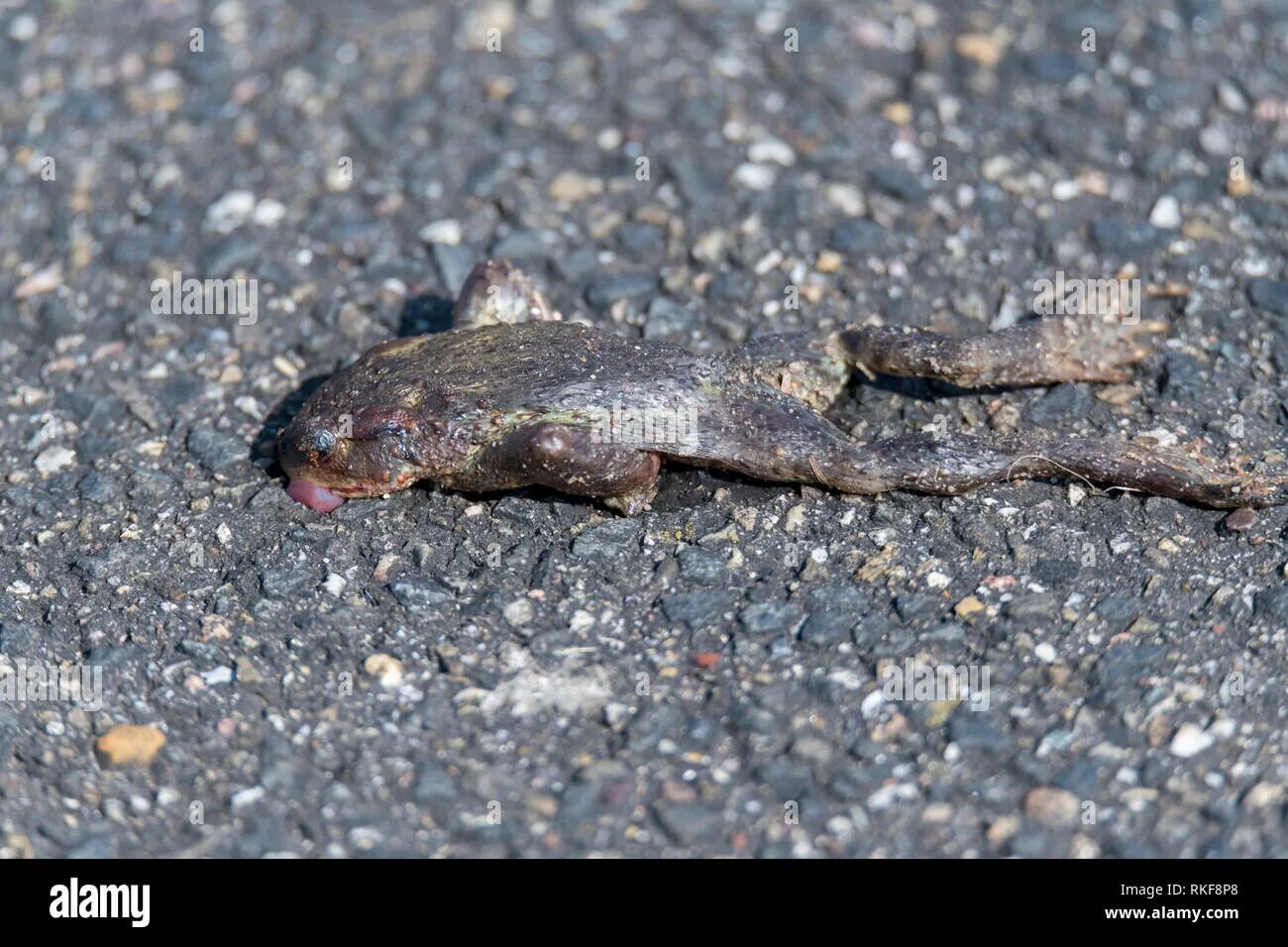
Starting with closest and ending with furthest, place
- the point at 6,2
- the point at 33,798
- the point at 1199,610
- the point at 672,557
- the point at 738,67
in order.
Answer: the point at 33,798 → the point at 1199,610 → the point at 672,557 → the point at 738,67 → the point at 6,2

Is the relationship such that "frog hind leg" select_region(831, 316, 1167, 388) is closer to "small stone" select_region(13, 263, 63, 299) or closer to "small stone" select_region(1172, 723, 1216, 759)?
"small stone" select_region(1172, 723, 1216, 759)

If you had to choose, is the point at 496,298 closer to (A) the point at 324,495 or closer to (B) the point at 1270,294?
(A) the point at 324,495

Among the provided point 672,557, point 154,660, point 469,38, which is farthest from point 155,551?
point 469,38

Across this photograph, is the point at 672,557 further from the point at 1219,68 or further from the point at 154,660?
the point at 1219,68

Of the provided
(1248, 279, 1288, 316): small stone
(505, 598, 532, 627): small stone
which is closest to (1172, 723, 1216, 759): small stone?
(505, 598, 532, 627): small stone

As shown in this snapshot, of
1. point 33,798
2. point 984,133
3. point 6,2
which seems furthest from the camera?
point 6,2

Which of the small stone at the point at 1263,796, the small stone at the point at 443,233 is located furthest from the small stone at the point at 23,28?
the small stone at the point at 1263,796

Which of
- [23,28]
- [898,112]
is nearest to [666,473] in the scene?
[898,112]
